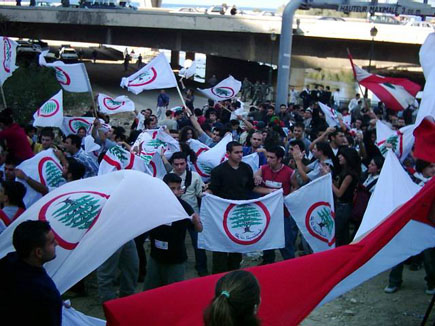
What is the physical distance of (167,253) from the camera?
6.48 metres

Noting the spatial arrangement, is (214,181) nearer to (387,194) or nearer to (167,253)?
(167,253)

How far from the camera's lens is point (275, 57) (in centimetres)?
4106

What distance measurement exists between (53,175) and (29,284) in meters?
4.51

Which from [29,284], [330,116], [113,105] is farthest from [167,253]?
[113,105]

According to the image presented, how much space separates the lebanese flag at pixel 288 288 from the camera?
4.38 m

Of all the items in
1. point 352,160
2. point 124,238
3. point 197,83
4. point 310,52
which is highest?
point 124,238

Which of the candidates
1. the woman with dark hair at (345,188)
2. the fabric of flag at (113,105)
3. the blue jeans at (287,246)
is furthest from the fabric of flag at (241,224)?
the fabric of flag at (113,105)

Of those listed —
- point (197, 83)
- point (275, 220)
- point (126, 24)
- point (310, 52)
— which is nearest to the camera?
point (275, 220)

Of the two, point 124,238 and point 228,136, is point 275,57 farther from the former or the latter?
point 124,238

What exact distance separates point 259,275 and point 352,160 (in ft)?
14.1

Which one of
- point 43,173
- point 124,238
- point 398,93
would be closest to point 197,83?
point 398,93

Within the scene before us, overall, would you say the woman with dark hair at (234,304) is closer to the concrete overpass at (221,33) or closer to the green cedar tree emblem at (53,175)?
the green cedar tree emblem at (53,175)

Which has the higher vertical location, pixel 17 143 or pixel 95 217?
pixel 95 217

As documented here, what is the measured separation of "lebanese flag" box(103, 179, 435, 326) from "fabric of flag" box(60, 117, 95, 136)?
8797 millimetres
